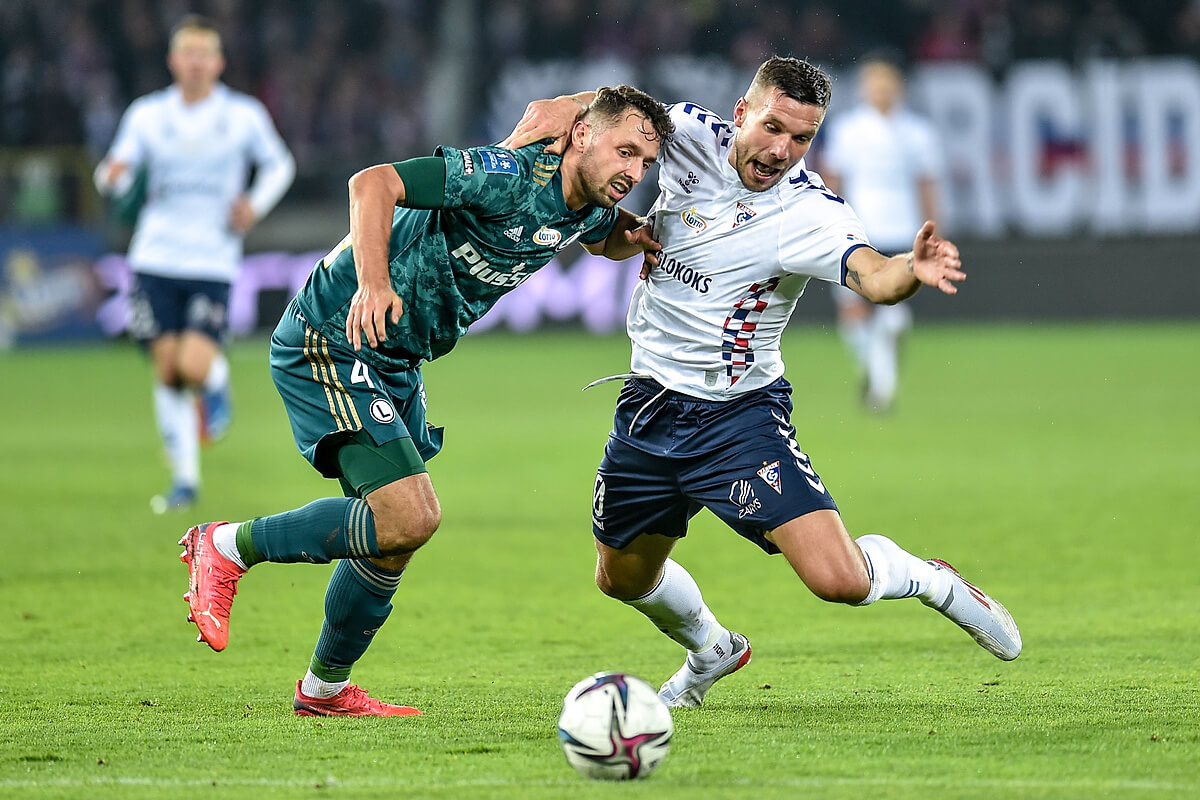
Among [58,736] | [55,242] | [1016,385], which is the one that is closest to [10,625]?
[58,736]

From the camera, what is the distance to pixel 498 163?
4.55 m

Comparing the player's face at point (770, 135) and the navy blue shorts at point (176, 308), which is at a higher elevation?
the player's face at point (770, 135)

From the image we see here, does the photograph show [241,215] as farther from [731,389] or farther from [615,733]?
[615,733]

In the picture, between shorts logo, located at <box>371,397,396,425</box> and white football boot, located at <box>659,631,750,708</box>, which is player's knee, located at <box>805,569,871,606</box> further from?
shorts logo, located at <box>371,397,396,425</box>

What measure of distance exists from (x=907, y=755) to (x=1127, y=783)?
54 cm

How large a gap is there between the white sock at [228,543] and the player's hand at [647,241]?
141cm

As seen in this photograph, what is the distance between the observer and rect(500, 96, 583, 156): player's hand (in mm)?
4695

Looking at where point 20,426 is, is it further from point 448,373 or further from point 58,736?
point 58,736

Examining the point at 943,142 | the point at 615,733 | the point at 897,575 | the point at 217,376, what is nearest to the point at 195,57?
the point at 217,376

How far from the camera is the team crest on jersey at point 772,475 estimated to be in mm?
4535

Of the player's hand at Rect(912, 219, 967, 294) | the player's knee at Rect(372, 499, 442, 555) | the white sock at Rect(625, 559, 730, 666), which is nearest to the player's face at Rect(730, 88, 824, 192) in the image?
the player's hand at Rect(912, 219, 967, 294)

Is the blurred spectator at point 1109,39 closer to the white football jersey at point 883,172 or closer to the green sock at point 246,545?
the white football jersey at point 883,172

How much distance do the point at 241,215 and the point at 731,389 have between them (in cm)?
524

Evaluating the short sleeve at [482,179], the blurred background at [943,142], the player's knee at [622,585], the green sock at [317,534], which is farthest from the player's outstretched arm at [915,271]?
the blurred background at [943,142]
